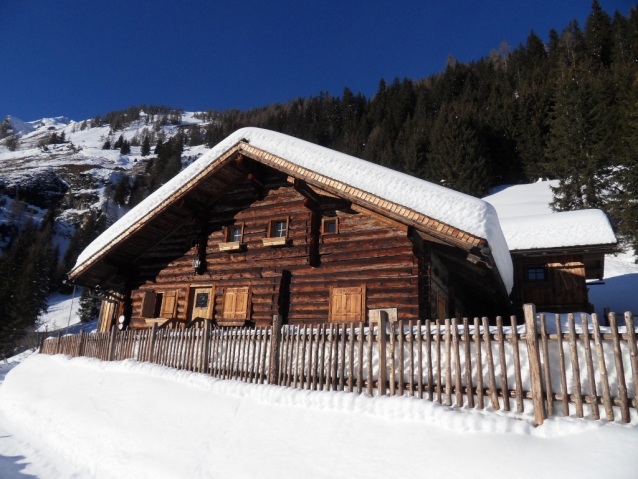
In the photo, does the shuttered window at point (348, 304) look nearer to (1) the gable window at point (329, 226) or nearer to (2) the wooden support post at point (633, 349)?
(1) the gable window at point (329, 226)

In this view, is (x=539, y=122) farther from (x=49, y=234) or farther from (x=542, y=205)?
(x=49, y=234)

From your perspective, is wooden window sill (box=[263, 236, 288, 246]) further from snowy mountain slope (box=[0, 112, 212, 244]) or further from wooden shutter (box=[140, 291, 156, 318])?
snowy mountain slope (box=[0, 112, 212, 244])

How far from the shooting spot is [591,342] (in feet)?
18.0

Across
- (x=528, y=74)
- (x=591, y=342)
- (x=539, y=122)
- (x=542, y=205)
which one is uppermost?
(x=528, y=74)

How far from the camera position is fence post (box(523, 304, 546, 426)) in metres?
5.41

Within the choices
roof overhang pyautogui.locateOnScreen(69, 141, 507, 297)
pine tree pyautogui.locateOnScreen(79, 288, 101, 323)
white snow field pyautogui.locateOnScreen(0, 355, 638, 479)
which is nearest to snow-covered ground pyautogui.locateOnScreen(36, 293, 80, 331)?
pine tree pyautogui.locateOnScreen(79, 288, 101, 323)

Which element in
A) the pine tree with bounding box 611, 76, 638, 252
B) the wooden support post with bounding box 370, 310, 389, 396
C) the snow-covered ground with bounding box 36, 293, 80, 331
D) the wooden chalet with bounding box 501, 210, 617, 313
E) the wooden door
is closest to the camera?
the wooden support post with bounding box 370, 310, 389, 396

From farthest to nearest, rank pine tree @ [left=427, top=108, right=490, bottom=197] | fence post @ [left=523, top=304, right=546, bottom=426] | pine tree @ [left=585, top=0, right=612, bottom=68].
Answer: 1. pine tree @ [left=585, top=0, right=612, bottom=68]
2. pine tree @ [left=427, top=108, right=490, bottom=197]
3. fence post @ [left=523, top=304, right=546, bottom=426]

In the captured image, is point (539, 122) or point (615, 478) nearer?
point (615, 478)

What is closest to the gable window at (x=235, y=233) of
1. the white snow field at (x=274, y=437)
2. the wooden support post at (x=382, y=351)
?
the white snow field at (x=274, y=437)

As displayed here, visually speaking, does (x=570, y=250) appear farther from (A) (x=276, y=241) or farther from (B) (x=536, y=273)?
(A) (x=276, y=241)

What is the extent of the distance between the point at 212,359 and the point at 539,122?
57.6 m

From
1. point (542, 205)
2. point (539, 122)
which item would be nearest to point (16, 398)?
point (542, 205)

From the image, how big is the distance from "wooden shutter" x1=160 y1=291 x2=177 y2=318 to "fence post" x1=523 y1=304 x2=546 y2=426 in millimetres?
13750
